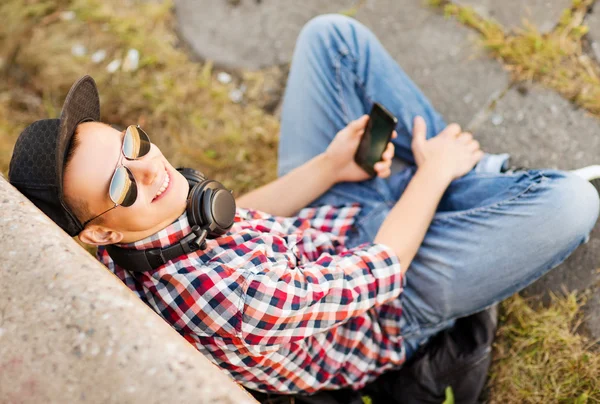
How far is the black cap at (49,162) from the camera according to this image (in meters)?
1.35

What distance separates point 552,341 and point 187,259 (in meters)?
1.40

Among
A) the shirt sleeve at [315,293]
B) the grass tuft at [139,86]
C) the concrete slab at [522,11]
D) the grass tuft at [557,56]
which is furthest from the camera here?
the grass tuft at [139,86]

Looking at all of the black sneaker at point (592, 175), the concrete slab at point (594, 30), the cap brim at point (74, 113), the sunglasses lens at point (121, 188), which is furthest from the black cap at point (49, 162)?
the concrete slab at point (594, 30)

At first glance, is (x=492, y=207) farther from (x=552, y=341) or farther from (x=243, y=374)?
(x=243, y=374)

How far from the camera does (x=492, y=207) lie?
1890mm

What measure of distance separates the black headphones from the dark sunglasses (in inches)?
5.6

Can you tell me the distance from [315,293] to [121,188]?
0.60m

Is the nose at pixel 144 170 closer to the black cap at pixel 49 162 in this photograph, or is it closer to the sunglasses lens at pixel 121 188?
the sunglasses lens at pixel 121 188

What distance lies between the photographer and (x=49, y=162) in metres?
1.37

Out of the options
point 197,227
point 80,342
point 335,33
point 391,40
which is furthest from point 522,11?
point 80,342

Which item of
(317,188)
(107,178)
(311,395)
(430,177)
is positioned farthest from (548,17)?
(107,178)

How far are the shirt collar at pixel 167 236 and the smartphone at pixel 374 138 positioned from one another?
818 millimetres

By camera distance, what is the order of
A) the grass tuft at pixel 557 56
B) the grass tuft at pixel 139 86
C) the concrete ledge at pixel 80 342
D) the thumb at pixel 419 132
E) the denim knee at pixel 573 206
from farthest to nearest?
the grass tuft at pixel 139 86
the grass tuft at pixel 557 56
the thumb at pixel 419 132
the denim knee at pixel 573 206
the concrete ledge at pixel 80 342

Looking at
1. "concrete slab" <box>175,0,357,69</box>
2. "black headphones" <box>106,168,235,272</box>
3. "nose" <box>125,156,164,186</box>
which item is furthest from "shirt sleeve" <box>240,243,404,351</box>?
"concrete slab" <box>175,0,357,69</box>
